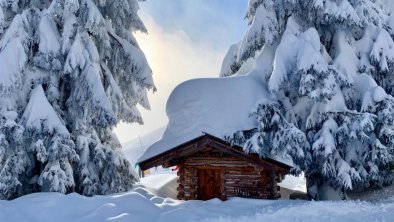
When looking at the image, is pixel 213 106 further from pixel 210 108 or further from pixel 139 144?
pixel 139 144

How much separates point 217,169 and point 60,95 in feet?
24.1

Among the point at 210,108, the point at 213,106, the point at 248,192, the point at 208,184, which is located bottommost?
the point at 248,192

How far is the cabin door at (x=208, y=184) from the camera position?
58.7 feet

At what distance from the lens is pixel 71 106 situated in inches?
626

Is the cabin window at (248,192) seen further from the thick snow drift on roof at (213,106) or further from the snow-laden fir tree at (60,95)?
the snow-laden fir tree at (60,95)

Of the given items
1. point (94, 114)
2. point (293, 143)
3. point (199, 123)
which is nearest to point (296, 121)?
point (293, 143)

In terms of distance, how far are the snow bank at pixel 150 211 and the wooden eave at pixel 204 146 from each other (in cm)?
223

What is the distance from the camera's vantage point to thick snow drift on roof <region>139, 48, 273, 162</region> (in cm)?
1753

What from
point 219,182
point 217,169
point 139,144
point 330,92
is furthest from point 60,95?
point 139,144

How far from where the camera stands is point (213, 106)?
18844 millimetres

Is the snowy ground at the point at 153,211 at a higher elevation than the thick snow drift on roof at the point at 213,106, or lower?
lower

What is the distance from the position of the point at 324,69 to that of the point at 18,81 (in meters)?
11.0

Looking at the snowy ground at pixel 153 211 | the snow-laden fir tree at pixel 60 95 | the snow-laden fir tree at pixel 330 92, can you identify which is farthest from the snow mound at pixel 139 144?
the snowy ground at pixel 153 211

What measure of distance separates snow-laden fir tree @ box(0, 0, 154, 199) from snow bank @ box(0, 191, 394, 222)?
1.70 metres
